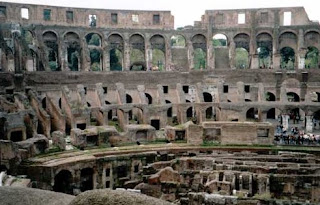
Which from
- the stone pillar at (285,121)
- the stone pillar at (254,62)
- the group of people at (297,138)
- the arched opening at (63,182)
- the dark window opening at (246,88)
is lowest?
the arched opening at (63,182)

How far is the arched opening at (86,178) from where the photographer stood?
88.9 ft

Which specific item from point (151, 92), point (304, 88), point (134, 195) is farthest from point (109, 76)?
point (134, 195)

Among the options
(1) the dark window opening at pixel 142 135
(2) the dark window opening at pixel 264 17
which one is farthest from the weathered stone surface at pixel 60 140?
(2) the dark window opening at pixel 264 17

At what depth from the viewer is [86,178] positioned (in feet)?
89.5

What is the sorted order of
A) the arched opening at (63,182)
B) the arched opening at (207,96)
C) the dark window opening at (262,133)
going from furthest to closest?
the arched opening at (207,96) → the dark window opening at (262,133) → the arched opening at (63,182)

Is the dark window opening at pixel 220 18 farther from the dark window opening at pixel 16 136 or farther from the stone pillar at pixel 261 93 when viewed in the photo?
the dark window opening at pixel 16 136

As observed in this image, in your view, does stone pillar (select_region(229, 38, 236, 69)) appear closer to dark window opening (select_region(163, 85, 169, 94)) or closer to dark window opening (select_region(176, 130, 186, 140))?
dark window opening (select_region(163, 85, 169, 94))

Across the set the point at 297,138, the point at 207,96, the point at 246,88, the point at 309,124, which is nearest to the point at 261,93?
the point at 246,88

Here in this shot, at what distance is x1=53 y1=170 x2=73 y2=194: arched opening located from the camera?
2627 centimetres

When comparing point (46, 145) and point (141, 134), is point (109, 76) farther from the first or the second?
point (46, 145)

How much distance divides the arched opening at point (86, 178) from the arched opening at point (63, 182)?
0.97 metres

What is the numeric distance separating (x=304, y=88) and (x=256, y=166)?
56.1ft

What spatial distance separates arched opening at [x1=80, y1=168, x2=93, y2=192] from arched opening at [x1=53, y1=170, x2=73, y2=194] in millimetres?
971

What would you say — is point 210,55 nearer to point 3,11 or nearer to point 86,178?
point 3,11
